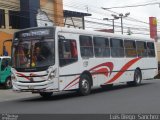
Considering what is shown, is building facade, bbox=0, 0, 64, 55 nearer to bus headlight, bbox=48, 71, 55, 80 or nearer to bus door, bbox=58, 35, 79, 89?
bus door, bbox=58, 35, 79, 89

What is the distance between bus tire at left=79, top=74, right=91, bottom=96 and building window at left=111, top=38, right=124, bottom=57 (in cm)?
315

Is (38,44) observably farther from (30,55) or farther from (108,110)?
(108,110)

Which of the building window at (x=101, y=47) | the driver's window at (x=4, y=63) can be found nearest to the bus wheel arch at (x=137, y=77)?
the building window at (x=101, y=47)

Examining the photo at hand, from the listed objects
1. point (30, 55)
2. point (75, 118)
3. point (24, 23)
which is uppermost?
point (24, 23)

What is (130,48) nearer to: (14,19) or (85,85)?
(85,85)

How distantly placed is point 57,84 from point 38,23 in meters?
21.2

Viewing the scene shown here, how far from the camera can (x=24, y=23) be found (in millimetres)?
39062

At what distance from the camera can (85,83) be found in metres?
20.9

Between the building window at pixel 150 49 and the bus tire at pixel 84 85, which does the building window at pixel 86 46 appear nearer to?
the bus tire at pixel 84 85

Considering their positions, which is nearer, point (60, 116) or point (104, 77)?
point (60, 116)

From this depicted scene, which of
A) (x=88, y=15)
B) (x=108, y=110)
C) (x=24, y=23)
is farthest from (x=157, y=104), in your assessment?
(x=88, y=15)

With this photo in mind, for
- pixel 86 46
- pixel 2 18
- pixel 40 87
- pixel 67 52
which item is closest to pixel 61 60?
pixel 67 52

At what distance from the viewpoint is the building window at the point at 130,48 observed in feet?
83.6

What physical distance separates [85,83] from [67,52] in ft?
6.17
